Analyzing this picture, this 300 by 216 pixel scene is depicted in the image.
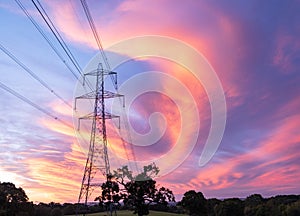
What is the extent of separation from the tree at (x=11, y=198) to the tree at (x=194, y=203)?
83.6m

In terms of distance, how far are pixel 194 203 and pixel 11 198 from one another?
290ft

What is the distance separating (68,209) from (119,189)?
4987 centimetres

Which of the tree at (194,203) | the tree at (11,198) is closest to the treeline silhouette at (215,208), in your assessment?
the tree at (194,203)

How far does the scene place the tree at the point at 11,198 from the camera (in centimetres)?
7531

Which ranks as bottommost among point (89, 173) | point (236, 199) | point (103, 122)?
point (89, 173)

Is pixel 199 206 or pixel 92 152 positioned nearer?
pixel 92 152

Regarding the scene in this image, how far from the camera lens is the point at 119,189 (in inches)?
3329

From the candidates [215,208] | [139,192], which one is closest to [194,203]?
[215,208]

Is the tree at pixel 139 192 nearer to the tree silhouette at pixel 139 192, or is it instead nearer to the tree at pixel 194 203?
the tree silhouette at pixel 139 192

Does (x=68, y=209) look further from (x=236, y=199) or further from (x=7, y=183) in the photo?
(x=236, y=199)

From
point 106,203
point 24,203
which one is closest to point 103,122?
point 106,203

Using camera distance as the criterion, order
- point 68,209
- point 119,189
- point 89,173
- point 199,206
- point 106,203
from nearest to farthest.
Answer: point 89,173, point 106,203, point 119,189, point 68,209, point 199,206

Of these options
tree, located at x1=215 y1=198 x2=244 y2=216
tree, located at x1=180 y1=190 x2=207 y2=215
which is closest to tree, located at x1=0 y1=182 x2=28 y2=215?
tree, located at x1=180 y1=190 x2=207 y2=215

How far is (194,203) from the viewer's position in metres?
154
